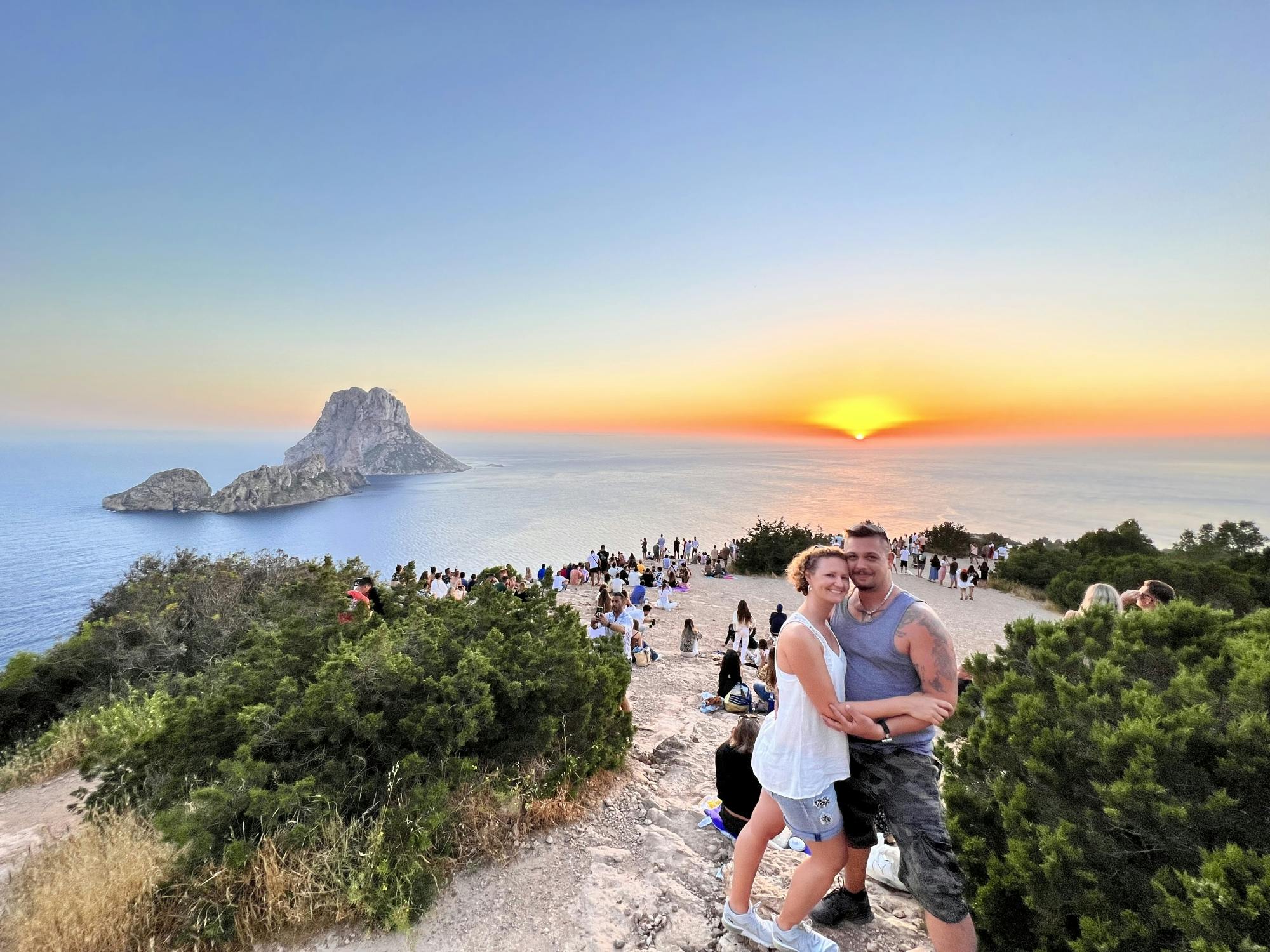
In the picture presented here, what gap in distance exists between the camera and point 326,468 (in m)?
108

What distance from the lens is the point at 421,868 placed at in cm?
308

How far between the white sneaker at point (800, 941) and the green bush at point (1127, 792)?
0.76m

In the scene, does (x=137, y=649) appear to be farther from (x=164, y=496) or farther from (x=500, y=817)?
(x=164, y=496)

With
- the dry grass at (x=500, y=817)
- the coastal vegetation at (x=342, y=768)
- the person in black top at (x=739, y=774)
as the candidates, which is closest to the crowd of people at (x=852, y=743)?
the person in black top at (x=739, y=774)

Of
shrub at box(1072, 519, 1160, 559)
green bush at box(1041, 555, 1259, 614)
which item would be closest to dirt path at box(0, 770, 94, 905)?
green bush at box(1041, 555, 1259, 614)

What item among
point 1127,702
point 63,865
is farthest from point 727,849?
point 63,865

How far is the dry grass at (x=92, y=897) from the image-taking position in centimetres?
260

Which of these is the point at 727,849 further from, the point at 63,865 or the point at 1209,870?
the point at 63,865

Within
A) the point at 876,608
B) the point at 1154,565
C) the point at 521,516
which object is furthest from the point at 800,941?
the point at 521,516

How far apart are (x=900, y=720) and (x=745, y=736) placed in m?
1.38

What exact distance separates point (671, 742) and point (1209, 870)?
4.50 metres

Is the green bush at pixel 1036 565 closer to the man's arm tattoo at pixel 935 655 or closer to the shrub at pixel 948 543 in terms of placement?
the shrub at pixel 948 543

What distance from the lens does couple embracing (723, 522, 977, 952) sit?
223 centimetres

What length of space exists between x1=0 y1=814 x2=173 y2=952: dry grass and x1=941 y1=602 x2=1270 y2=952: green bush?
437cm
